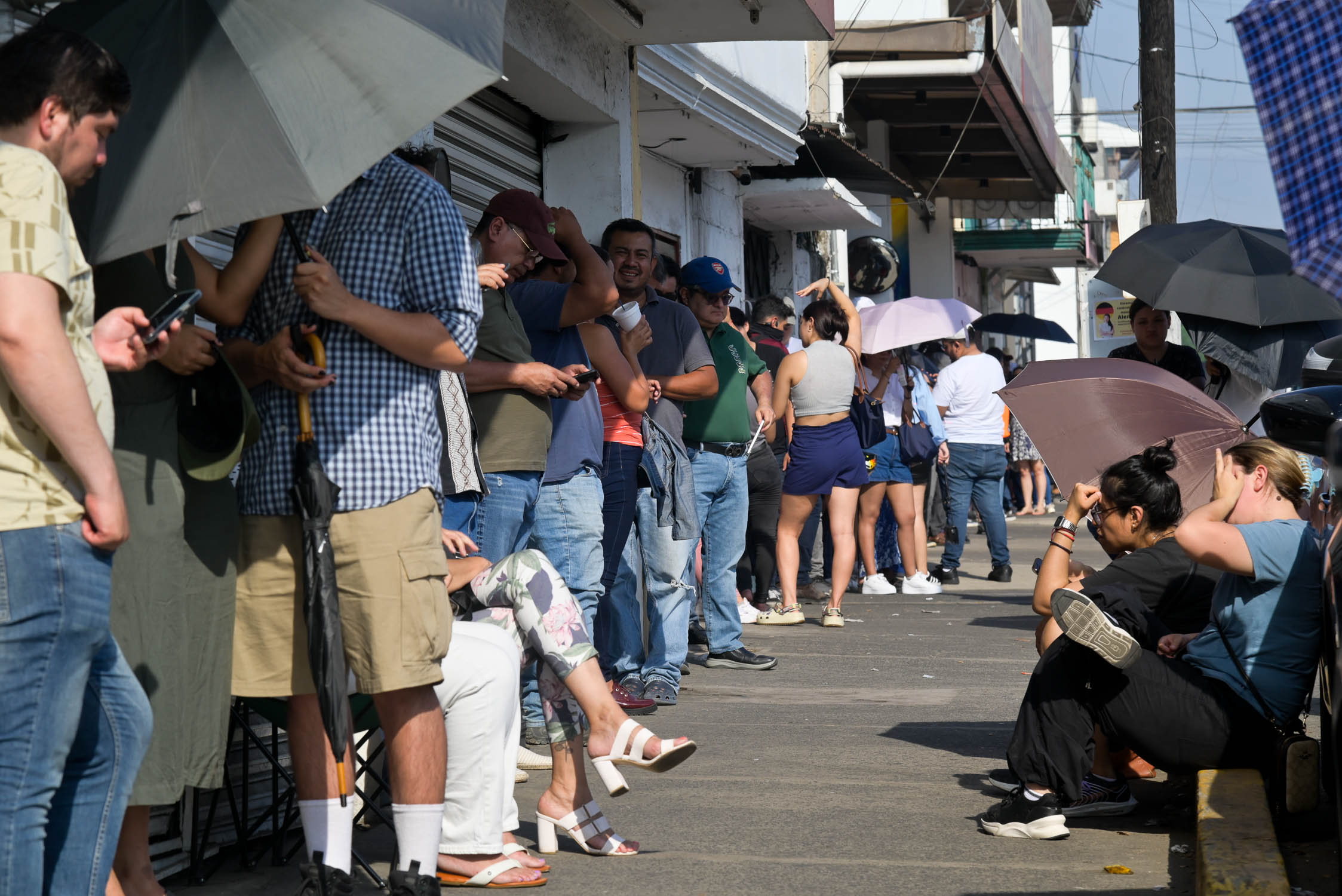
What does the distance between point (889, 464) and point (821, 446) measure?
1460 millimetres

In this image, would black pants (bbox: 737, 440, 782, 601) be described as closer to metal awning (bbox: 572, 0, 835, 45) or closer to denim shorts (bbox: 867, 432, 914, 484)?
denim shorts (bbox: 867, 432, 914, 484)

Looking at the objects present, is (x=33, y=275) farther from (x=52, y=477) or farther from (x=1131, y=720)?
(x=1131, y=720)

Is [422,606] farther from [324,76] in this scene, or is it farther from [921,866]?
[921,866]

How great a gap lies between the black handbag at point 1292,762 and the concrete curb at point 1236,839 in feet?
0.23

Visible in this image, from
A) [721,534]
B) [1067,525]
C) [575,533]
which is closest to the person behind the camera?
[1067,525]

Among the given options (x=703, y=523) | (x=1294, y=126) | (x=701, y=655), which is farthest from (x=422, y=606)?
(x=701, y=655)

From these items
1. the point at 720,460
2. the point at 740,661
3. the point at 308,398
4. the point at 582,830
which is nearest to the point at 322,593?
the point at 308,398

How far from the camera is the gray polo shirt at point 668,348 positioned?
7176 mm

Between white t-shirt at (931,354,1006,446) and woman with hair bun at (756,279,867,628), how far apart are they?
2.38 metres

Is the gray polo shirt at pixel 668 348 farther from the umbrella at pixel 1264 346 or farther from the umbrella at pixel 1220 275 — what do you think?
the umbrella at pixel 1264 346

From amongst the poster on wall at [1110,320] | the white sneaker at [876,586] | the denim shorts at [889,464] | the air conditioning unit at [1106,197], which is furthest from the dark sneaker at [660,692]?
the air conditioning unit at [1106,197]

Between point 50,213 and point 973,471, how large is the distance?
10050 mm

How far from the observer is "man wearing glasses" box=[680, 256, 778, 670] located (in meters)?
7.87

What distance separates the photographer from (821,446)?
9789 millimetres
